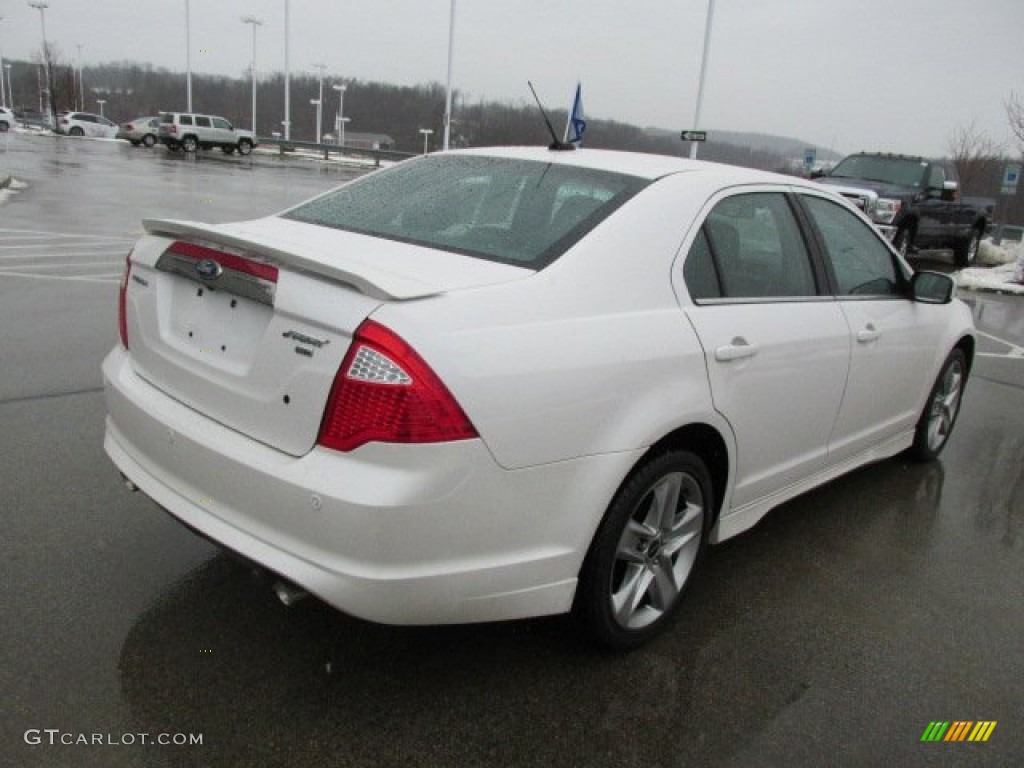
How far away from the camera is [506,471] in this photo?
2.32 meters

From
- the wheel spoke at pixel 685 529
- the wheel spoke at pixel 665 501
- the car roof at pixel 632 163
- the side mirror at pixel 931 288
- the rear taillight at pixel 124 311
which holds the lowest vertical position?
the wheel spoke at pixel 685 529

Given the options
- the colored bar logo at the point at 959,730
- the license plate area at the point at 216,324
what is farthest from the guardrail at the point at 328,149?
the colored bar logo at the point at 959,730

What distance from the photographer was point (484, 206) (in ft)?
10.3

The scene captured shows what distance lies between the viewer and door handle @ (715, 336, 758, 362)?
294 centimetres

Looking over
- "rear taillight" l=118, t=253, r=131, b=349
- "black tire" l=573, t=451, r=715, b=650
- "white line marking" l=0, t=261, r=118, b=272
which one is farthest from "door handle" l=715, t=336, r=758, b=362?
"white line marking" l=0, t=261, r=118, b=272

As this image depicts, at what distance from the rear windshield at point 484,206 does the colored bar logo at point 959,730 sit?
74.5 inches

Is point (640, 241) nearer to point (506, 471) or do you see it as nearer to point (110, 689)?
point (506, 471)

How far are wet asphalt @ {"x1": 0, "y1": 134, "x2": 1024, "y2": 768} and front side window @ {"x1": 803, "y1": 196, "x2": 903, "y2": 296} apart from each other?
3.79 ft

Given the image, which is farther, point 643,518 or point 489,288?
point 643,518

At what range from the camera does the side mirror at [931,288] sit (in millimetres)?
4246

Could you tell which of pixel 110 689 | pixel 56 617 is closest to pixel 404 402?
pixel 110 689

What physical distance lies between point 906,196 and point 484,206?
13355 mm

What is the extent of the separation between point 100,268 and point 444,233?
7844mm

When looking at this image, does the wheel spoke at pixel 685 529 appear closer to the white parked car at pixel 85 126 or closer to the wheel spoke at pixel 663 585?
the wheel spoke at pixel 663 585
